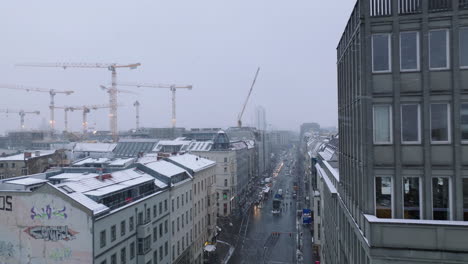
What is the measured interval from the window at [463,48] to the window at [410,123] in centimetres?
263

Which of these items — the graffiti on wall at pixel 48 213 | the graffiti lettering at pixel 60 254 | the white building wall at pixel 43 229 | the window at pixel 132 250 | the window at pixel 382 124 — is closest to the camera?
the window at pixel 382 124

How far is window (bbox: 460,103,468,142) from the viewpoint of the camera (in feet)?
A: 49.0

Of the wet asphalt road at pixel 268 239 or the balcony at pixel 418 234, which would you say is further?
the wet asphalt road at pixel 268 239

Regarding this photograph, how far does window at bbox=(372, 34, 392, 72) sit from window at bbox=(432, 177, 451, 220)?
5.58 m

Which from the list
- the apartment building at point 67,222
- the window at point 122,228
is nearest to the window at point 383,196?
the apartment building at point 67,222

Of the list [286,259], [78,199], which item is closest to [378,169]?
[78,199]

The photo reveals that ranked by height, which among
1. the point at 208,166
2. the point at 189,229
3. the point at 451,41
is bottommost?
the point at 189,229

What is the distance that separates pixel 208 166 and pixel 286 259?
2139 centimetres

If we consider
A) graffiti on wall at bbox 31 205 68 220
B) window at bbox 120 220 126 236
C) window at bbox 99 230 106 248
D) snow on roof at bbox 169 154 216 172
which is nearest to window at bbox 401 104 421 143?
window at bbox 99 230 106 248

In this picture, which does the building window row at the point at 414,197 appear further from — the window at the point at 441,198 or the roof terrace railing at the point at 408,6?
the roof terrace railing at the point at 408,6

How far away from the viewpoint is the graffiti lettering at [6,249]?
29.8 metres

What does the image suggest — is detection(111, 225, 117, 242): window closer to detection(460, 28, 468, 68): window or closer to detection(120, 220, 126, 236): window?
detection(120, 220, 126, 236): window

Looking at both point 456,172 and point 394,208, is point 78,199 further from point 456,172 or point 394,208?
point 456,172

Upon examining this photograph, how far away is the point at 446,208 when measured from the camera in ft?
49.1
